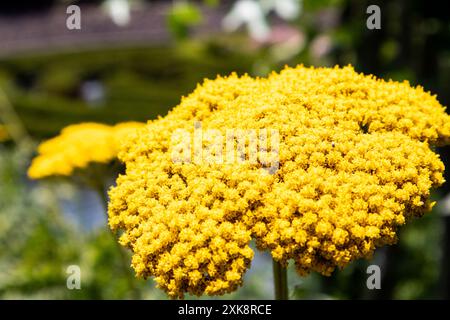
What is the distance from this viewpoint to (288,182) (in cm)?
124

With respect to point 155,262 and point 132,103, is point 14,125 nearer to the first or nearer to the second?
point 132,103

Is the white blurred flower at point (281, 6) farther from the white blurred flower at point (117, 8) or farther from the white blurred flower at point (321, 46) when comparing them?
the white blurred flower at point (321, 46)

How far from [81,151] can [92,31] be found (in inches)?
236

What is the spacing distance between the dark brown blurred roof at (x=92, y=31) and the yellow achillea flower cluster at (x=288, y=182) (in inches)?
232

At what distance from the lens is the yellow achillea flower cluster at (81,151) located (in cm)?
207

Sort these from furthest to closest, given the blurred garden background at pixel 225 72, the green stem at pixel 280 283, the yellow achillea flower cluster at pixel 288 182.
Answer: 1. the blurred garden background at pixel 225 72
2. the green stem at pixel 280 283
3. the yellow achillea flower cluster at pixel 288 182

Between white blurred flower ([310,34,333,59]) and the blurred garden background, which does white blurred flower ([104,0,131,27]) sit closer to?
the blurred garden background

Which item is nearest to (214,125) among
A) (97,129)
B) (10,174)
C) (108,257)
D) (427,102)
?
(427,102)

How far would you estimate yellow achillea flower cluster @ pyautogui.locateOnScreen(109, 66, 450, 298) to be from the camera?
46.3 inches

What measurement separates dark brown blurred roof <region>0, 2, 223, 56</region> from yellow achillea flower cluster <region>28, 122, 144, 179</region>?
5.17 metres

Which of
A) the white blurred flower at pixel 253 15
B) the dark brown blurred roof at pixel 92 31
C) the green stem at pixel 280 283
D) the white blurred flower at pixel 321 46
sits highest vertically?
the dark brown blurred roof at pixel 92 31

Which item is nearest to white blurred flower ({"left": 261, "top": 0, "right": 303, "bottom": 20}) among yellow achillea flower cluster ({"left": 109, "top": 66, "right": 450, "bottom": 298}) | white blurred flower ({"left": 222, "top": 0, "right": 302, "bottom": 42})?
white blurred flower ({"left": 222, "top": 0, "right": 302, "bottom": 42})

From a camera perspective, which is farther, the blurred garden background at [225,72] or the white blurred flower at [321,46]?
the white blurred flower at [321,46]

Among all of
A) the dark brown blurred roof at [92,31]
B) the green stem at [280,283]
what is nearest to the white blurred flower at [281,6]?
the green stem at [280,283]
